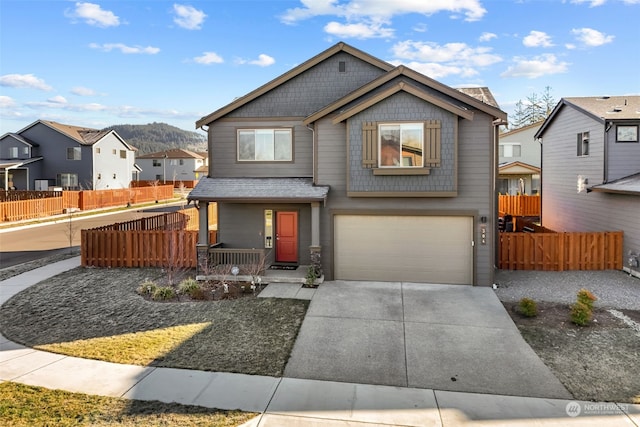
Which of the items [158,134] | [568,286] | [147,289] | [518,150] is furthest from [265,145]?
[158,134]

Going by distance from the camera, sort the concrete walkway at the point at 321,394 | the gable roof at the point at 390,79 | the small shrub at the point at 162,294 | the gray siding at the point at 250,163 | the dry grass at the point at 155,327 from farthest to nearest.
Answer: the gray siding at the point at 250,163 < the gable roof at the point at 390,79 < the small shrub at the point at 162,294 < the dry grass at the point at 155,327 < the concrete walkway at the point at 321,394

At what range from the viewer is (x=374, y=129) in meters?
13.4

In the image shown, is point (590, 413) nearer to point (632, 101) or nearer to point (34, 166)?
point (632, 101)

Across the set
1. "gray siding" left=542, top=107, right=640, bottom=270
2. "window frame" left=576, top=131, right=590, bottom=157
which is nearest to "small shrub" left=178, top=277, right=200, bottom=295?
"gray siding" left=542, top=107, right=640, bottom=270

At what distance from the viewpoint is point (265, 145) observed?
51.3 feet

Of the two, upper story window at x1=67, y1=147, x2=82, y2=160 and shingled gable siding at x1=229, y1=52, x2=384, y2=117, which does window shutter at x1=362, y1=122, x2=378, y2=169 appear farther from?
upper story window at x1=67, y1=147, x2=82, y2=160

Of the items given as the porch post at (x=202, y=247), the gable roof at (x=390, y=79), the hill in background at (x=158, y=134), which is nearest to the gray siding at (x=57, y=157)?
the porch post at (x=202, y=247)

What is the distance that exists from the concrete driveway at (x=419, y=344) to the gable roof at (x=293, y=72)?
7.92 metres

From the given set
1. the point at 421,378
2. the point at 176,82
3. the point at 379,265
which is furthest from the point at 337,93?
the point at 176,82

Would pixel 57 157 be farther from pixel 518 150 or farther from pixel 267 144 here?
pixel 518 150

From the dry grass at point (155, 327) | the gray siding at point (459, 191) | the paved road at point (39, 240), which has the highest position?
the gray siding at point (459, 191)

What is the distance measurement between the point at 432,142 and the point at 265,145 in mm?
6292

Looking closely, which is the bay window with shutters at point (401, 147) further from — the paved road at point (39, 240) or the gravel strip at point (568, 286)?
the paved road at point (39, 240)

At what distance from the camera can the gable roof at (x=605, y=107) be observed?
54.3 ft
